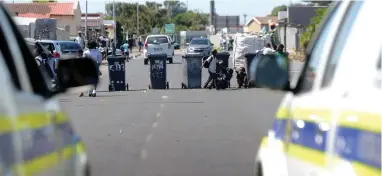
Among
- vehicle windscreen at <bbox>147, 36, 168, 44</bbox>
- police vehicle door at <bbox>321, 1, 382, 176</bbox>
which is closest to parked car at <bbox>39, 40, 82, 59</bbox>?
vehicle windscreen at <bbox>147, 36, 168, 44</bbox>

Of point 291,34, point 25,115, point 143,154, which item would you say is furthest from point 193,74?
point 291,34

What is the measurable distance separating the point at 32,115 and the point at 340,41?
146 centimetres

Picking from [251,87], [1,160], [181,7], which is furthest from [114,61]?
[181,7]

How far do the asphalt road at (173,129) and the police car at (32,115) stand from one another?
5497 millimetres

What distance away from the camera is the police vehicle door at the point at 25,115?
138 inches

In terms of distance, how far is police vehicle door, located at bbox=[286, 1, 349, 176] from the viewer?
13.0 ft

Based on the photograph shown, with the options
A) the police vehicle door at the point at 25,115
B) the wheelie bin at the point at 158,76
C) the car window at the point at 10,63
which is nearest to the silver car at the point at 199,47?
the wheelie bin at the point at 158,76

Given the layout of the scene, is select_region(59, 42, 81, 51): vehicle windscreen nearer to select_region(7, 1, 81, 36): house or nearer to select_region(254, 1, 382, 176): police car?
select_region(254, 1, 382, 176): police car

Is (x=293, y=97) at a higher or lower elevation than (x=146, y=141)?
higher

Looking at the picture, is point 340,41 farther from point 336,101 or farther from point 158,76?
point 158,76

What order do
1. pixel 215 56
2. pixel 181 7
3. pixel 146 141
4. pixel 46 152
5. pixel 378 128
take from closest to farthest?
pixel 378 128 → pixel 46 152 → pixel 146 141 → pixel 215 56 → pixel 181 7

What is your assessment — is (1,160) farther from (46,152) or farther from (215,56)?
(215,56)

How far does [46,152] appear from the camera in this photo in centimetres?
419

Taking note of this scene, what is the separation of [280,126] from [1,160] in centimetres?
220
